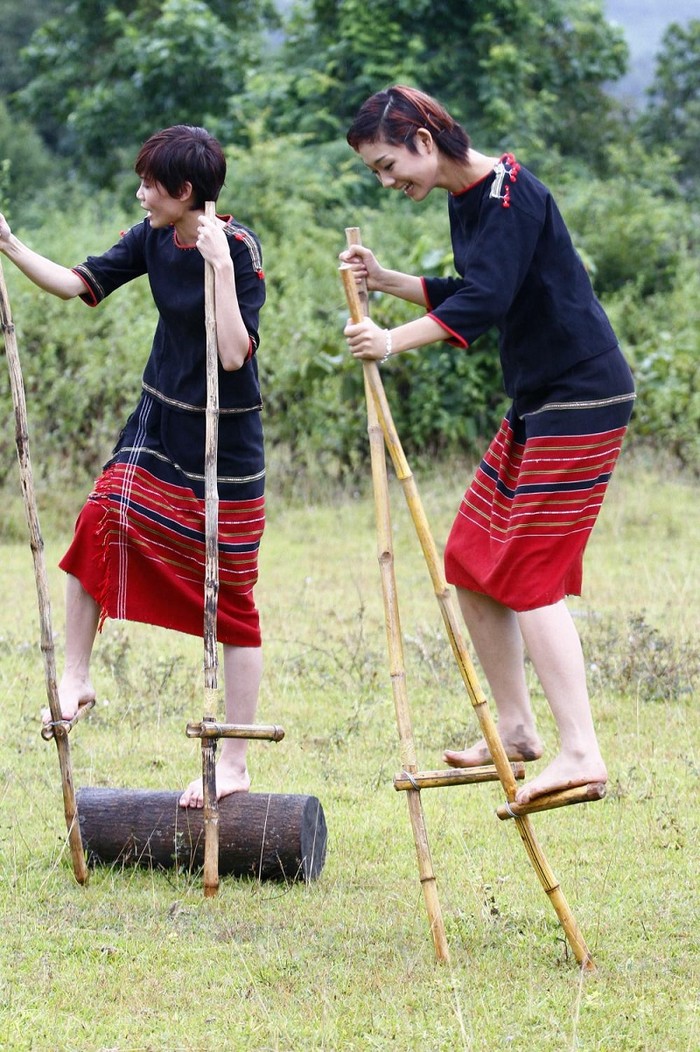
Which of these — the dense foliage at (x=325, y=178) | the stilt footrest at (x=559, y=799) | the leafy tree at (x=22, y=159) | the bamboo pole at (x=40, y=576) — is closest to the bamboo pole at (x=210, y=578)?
the bamboo pole at (x=40, y=576)

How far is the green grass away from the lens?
3.23 m

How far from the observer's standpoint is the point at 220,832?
4188 millimetres

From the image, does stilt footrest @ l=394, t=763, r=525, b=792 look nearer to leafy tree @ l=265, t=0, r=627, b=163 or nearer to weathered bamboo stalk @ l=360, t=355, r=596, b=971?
weathered bamboo stalk @ l=360, t=355, r=596, b=971

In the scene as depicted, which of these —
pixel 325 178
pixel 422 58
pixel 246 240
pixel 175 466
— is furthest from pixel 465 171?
pixel 422 58

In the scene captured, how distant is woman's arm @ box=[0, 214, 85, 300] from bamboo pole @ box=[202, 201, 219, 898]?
1.59ft

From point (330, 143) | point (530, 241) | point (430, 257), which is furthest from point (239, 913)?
point (330, 143)

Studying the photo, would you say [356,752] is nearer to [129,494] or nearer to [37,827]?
[37,827]

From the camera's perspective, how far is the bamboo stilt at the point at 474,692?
346 centimetres

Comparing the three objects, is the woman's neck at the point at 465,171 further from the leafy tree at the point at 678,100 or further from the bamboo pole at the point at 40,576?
the leafy tree at the point at 678,100

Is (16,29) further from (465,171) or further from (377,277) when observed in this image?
(465,171)

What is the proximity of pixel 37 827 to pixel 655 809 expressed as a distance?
217 cm

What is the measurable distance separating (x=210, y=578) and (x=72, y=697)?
2.10 ft

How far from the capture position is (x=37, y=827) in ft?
15.0

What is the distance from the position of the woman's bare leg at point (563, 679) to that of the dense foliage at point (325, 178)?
23.9 ft
